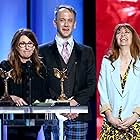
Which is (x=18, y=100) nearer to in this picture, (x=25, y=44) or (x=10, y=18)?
(x=25, y=44)

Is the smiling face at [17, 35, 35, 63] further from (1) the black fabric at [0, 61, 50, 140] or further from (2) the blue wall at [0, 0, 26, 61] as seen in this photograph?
(2) the blue wall at [0, 0, 26, 61]

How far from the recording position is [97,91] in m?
4.15

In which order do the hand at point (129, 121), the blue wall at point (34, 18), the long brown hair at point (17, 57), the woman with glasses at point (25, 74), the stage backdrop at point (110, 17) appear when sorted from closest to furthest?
the woman with glasses at point (25, 74) < the long brown hair at point (17, 57) < the hand at point (129, 121) < the blue wall at point (34, 18) < the stage backdrop at point (110, 17)

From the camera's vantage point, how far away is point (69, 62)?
4004mm

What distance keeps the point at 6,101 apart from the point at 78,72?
88cm

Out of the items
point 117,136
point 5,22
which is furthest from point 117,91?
point 5,22

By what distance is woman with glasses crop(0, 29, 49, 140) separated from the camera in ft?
11.3

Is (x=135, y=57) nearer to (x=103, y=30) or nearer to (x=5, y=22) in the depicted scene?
(x=103, y=30)

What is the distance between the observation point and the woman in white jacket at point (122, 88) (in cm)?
391

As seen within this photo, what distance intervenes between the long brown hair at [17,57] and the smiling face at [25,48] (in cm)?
3

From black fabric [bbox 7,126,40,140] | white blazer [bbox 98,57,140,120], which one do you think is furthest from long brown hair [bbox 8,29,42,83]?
white blazer [bbox 98,57,140,120]

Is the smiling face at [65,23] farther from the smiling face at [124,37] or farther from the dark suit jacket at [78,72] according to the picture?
the smiling face at [124,37]

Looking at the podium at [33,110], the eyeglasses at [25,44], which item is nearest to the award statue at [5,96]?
the podium at [33,110]

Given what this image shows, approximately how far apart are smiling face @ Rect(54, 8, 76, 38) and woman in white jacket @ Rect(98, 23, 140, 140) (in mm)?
481
